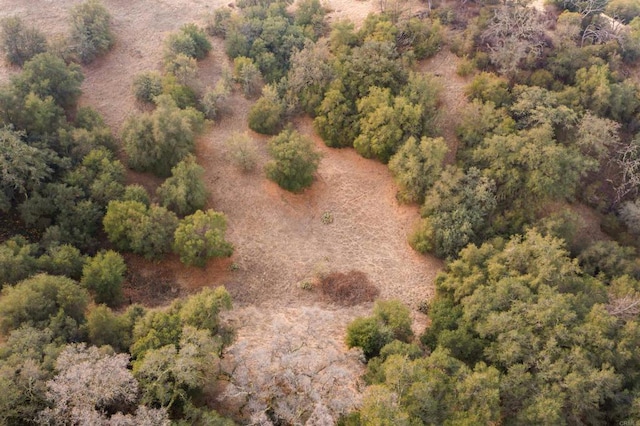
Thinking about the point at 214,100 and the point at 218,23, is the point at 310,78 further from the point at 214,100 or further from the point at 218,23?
the point at 218,23

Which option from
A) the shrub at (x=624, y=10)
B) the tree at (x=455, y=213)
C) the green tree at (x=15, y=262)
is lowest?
the green tree at (x=15, y=262)

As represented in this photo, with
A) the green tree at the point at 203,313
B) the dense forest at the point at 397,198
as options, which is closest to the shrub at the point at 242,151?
the dense forest at the point at 397,198

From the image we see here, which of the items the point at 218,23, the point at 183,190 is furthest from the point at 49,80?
the point at 218,23

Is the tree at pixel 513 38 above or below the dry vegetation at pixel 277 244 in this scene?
above

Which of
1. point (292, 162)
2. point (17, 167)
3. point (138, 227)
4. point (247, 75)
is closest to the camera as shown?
point (17, 167)

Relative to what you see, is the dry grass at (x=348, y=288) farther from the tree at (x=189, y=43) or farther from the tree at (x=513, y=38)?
the tree at (x=189, y=43)

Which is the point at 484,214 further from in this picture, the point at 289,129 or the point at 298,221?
the point at 289,129

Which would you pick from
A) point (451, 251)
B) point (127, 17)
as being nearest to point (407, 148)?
point (451, 251)
